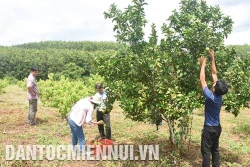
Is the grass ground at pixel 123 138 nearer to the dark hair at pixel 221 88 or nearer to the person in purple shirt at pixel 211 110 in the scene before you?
Answer: the person in purple shirt at pixel 211 110

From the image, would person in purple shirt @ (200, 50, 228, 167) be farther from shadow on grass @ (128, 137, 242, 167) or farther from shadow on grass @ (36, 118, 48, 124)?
shadow on grass @ (36, 118, 48, 124)

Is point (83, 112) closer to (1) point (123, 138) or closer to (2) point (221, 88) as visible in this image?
(1) point (123, 138)

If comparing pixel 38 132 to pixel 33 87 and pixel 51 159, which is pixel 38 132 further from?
pixel 51 159

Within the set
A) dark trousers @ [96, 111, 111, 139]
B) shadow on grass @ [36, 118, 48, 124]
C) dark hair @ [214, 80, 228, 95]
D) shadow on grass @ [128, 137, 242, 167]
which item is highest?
dark hair @ [214, 80, 228, 95]

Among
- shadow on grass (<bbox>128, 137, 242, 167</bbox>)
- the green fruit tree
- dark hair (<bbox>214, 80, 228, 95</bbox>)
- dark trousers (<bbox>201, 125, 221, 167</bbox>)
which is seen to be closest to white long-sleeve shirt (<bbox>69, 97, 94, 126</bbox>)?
the green fruit tree

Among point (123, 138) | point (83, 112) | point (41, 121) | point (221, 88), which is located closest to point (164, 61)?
point (221, 88)

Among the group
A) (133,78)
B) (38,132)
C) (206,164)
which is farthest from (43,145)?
(206,164)

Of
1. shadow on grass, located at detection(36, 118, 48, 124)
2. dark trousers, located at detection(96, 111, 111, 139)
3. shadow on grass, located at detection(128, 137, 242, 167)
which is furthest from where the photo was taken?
shadow on grass, located at detection(36, 118, 48, 124)

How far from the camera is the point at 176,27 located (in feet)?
22.5

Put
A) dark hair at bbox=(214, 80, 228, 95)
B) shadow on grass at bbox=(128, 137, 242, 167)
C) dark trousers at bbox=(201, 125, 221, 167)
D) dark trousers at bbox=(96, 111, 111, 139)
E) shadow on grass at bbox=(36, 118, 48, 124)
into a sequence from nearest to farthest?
1. dark hair at bbox=(214, 80, 228, 95)
2. dark trousers at bbox=(201, 125, 221, 167)
3. shadow on grass at bbox=(128, 137, 242, 167)
4. dark trousers at bbox=(96, 111, 111, 139)
5. shadow on grass at bbox=(36, 118, 48, 124)

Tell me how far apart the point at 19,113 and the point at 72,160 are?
677 cm

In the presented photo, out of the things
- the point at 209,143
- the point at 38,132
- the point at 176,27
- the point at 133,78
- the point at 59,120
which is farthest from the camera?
the point at 59,120

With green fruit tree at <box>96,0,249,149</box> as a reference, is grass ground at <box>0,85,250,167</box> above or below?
below

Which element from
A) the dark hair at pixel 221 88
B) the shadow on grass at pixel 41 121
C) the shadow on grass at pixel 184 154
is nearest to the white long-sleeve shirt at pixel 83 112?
the shadow on grass at pixel 184 154
